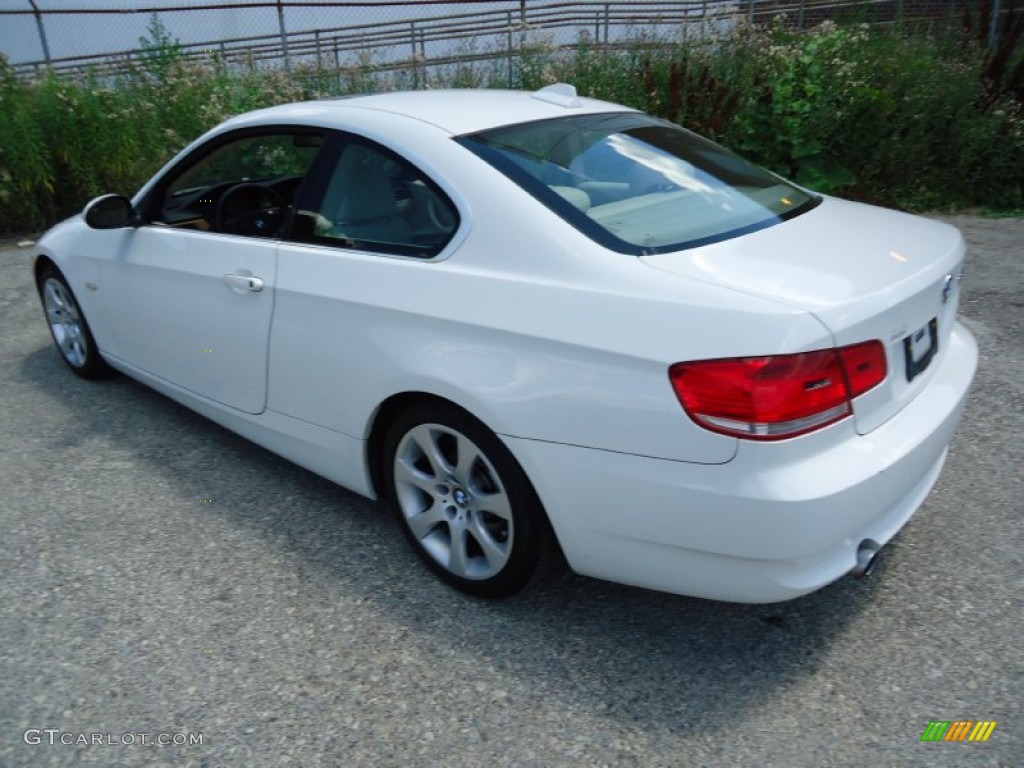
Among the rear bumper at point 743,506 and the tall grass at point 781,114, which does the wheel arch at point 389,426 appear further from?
the tall grass at point 781,114

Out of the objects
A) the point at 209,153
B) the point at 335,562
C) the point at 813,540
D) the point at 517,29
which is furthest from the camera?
the point at 517,29

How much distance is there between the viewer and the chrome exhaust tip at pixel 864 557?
2.28m

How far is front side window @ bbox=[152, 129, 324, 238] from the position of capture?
352 cm

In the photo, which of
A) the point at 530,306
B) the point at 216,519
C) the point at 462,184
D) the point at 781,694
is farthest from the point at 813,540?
the point at 216,519

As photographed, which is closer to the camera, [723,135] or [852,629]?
[852,629]

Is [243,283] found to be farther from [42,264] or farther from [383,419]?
[42,264]

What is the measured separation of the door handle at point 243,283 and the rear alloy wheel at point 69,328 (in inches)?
64.0

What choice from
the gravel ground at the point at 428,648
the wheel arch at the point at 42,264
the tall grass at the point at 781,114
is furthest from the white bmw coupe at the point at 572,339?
the tall grass at the point at 781,114

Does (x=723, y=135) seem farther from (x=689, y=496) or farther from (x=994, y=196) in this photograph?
(x=689, y=496)

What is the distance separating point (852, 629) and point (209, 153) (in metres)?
3.08

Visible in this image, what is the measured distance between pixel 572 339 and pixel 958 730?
4.62ft

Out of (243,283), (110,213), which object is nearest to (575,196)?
(243,283)

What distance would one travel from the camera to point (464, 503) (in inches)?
109

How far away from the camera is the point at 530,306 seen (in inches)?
95.7
